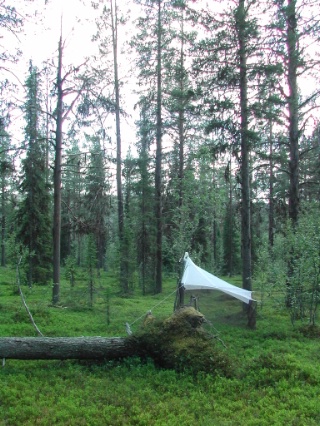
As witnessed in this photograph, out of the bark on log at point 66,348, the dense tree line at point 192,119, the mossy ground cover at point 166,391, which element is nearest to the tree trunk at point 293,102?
the dense tree line at point 192,119

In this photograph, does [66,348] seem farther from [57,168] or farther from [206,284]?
[57,168]

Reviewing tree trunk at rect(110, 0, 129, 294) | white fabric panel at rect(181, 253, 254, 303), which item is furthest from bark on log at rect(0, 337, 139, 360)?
tree trunk at rect(110, 0, 129, 294)

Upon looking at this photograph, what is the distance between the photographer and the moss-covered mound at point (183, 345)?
6.87 meters

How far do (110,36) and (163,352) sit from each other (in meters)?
19.4

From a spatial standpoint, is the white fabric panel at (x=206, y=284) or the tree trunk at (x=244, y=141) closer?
the white fabric panel at (x=206, y=284)

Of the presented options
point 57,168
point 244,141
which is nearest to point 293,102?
point 244,141

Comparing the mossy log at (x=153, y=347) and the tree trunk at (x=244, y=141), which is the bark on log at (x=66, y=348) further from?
the tree trunk at (x=244, y=141)

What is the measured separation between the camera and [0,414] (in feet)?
16.6

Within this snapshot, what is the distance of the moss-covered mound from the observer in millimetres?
6871

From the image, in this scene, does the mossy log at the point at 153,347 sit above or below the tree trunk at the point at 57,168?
below

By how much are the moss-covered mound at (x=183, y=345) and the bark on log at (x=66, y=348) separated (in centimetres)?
39

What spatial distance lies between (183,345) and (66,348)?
228 cm

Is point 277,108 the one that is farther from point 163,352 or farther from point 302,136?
point 163,352

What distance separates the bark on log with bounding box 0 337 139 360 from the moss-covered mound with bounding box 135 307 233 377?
390mm
